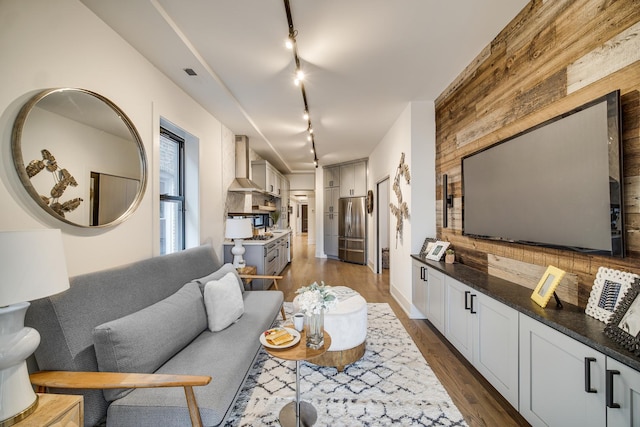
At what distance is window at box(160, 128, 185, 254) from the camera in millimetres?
3062

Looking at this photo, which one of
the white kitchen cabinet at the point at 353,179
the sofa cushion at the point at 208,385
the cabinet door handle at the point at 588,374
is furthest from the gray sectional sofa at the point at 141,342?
the white kitchen cabinet at the point at 353,179

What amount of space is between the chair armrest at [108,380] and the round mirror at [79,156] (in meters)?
0.89

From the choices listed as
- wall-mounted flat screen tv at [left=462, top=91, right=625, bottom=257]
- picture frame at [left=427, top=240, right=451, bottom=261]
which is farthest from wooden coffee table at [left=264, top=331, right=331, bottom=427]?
picture frame at [left=427, top=240, right=451, bottom=261]

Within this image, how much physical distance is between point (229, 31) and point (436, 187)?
9.65 ft

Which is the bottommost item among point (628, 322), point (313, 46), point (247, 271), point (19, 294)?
point (247, 271)

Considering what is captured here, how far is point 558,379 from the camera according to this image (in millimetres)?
1344

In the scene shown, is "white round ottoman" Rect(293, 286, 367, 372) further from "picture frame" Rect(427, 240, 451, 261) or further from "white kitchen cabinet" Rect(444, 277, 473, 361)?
"picture frame" Rect(427, 240, 451, 261)

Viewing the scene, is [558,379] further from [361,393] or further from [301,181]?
[301,181]

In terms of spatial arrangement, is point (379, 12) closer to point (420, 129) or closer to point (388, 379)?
point (420, 129)

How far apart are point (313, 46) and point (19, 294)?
258 centimetres

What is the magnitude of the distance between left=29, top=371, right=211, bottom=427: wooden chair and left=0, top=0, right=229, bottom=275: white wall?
0.69m

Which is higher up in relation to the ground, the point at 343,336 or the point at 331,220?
the point at 331,220

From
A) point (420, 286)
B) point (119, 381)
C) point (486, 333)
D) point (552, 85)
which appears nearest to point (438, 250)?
point (420, 286)

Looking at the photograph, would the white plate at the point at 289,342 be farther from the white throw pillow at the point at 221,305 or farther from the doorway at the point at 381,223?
the doorway at the point at 381,223
